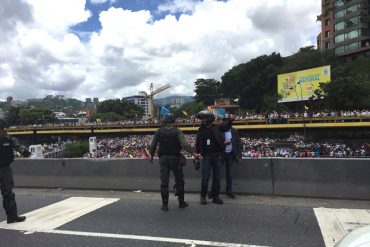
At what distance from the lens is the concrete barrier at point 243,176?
706 centimetres

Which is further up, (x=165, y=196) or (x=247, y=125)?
(x=247, y=125)

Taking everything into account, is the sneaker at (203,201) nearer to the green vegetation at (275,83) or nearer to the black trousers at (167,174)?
the black trousers at (167,174)

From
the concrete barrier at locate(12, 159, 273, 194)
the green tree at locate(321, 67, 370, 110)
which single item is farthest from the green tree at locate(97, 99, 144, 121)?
the concrete barrier at locate(12, 159, 273, 194)

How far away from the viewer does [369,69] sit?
60125mm

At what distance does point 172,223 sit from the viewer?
19.5 feet

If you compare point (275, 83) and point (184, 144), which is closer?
point (184, 144)

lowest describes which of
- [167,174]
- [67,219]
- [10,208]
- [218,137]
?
[67,219]

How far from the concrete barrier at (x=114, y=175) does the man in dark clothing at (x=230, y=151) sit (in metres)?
0.35

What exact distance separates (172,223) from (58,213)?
2245mm

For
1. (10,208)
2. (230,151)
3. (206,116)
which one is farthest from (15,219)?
(230,151)

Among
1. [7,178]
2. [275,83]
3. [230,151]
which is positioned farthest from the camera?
[275,83]

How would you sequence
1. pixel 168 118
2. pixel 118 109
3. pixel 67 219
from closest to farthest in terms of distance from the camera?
pixel 67 219, pixel 168 118, pixel 118 109

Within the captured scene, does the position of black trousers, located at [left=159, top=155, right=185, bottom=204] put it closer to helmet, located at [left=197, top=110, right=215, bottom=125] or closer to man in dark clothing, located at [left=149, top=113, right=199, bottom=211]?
man in dark clothing, located at [left=149, top=113, right=199, bottom=211]

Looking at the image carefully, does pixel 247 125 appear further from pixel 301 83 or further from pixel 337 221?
pixel 337 221
